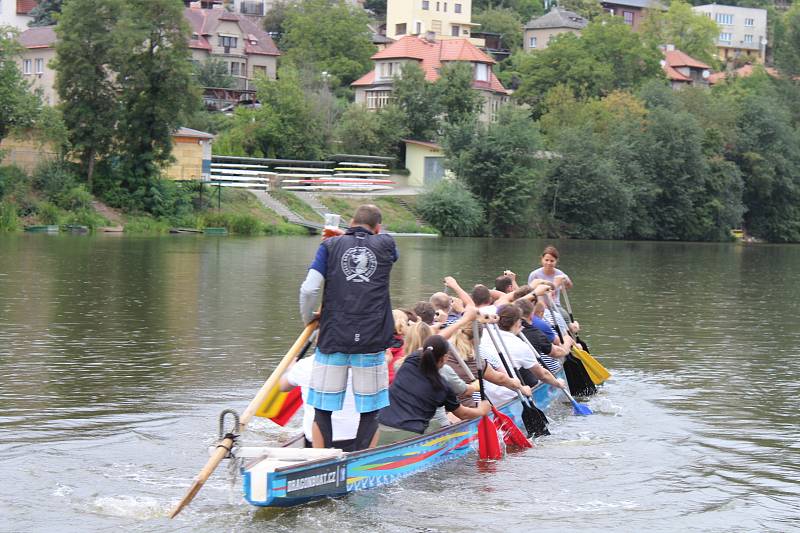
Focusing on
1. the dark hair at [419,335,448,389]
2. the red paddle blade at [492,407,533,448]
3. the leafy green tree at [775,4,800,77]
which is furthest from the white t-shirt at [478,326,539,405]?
the leafy green tree at [775,4,800,77]

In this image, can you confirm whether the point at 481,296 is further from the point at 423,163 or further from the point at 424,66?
the point at 424,66

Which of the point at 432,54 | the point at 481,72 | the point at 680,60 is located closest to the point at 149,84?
the point at 432,54

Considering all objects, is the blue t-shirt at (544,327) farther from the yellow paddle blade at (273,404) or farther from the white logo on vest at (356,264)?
the white logo on vest at (356,264)

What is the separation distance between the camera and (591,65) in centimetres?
9938

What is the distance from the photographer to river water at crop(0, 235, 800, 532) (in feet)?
34.8

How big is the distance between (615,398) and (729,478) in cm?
454

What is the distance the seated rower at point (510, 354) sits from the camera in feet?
45.4

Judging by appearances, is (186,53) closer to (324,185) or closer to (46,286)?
(324,185)

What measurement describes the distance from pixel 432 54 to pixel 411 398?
89004mm

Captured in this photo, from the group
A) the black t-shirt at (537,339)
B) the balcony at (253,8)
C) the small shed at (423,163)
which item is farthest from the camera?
the balcony at (253,8)

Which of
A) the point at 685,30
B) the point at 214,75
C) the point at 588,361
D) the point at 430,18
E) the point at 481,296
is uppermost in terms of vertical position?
the point at 685,30

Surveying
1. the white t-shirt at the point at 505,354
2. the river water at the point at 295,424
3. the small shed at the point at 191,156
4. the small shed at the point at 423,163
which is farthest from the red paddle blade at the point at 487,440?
the small shed at the point at 423,163

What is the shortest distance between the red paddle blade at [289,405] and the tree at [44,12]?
319 feet

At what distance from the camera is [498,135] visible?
7138 cm
